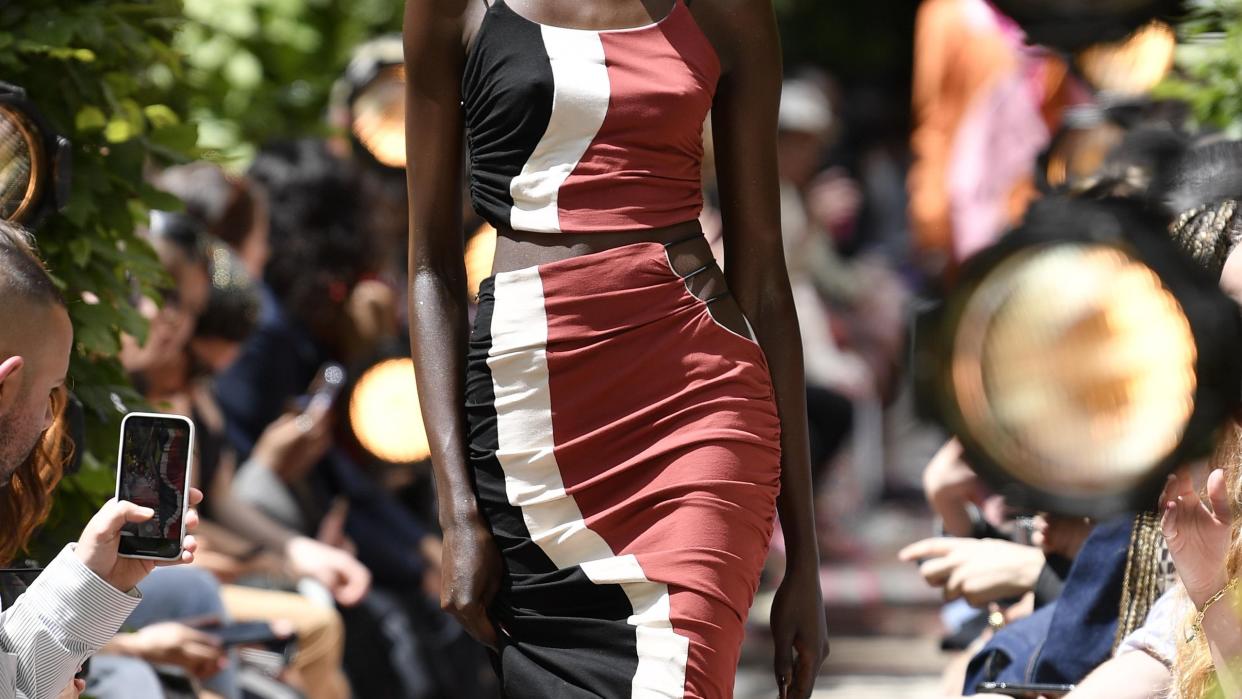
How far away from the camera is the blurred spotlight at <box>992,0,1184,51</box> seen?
333 centimetres

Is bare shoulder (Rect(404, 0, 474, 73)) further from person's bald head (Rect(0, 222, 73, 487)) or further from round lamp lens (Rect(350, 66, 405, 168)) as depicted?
round lamp lens (Rect(350, 66, 405, 168))

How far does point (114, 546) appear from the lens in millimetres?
2504

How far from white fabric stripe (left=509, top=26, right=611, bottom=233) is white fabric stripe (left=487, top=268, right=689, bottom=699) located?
9 centimetres

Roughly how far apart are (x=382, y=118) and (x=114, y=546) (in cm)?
437

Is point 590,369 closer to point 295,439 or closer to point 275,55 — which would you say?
point 295,439

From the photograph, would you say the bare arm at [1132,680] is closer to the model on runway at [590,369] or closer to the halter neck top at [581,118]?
the model on runway at [590,369]

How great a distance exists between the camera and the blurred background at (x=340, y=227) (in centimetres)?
358

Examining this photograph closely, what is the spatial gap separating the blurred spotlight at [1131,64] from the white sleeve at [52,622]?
2.22m

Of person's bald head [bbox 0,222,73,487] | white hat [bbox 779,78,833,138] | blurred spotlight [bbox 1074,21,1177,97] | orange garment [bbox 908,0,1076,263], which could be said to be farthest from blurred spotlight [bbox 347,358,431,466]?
white hat [bbox 779,78,833,138]

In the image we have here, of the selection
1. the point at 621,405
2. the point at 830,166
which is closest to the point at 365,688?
the point at 621,405

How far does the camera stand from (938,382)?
2.57 meters

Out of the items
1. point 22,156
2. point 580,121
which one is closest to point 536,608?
point 580,121

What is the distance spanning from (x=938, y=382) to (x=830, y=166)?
45.7 ft

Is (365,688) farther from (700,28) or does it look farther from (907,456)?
(907,456)
